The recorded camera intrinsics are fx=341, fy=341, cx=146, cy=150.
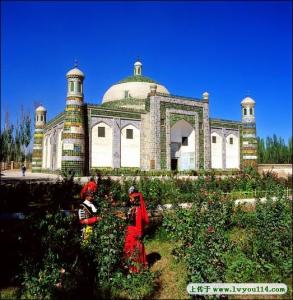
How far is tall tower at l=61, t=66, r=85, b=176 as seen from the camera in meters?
20.1

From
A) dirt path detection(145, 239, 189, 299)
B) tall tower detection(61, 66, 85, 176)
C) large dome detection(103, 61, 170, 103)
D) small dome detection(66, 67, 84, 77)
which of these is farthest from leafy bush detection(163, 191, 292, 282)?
large dome detection(103, 61, 170, 103)

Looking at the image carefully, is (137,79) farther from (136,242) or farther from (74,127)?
(136,242)

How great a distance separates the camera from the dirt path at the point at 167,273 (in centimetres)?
468

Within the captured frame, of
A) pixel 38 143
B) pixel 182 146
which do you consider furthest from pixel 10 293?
pixel 38 143

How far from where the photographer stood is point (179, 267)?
18.9 ft

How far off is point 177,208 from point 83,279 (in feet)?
9.40

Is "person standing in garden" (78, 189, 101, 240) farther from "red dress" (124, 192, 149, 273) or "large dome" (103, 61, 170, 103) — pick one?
"large dome" (103, 61, 170, 103)

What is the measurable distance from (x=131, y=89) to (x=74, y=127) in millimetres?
8002

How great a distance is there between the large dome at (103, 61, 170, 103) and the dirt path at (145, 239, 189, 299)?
20.2 metres

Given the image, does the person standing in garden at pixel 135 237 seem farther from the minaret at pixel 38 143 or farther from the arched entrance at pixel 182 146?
the minaret at pixel 38 143

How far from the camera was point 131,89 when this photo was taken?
26.9m

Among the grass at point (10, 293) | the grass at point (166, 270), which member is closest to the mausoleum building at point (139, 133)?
the grass at point (166, 270)

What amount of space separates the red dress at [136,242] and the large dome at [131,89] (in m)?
21.5

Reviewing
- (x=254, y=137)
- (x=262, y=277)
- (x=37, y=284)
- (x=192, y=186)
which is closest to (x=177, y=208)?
(x=262, y=277)
